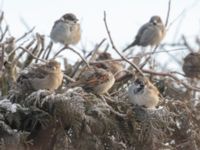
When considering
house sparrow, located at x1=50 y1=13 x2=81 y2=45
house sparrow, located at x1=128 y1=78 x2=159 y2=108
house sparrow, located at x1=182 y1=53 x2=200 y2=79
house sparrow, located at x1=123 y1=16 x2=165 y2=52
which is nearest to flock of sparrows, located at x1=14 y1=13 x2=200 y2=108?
house sparrow, located at x1=128 y1=78 x2=159 y2=108

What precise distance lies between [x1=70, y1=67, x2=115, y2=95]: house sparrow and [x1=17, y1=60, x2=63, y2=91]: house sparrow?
0.61ft

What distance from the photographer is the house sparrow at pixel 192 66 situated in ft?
29.6

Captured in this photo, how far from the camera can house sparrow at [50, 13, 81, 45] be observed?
9008mm

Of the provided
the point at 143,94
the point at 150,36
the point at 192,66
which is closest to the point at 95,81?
the point at 143,94

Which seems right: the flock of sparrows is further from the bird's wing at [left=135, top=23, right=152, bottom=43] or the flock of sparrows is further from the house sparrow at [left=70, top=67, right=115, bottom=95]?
the bird's wing at [left=135, top=23, right=152, bottom=43]

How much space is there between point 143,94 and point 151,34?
15.6 feet

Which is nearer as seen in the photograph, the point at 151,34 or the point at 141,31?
the point at 151,34

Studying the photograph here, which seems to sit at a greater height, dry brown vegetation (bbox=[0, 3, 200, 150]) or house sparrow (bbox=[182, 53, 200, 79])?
dry brown vegetation (bbox=[0, 3, 200, 150])

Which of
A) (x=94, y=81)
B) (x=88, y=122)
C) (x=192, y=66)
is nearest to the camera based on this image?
(x=88, y=122)

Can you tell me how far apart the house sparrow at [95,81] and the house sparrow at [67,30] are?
2170 mm

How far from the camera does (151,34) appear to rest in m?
11.0

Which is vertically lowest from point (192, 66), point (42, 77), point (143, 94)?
point (192, 66)

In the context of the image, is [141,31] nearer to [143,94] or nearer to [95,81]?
[95,81]

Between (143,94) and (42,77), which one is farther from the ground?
(42,77)
